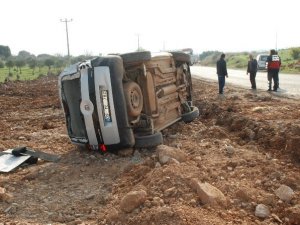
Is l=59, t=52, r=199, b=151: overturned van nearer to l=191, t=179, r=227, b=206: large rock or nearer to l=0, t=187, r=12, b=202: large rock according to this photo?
l=0, t=187, r=12, b=202: large rock

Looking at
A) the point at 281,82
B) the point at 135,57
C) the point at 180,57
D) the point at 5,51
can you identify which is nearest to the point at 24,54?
the point at 5,51

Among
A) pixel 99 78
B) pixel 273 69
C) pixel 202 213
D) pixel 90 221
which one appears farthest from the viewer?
pixel 273 69

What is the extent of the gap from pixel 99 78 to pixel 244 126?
3.28 m

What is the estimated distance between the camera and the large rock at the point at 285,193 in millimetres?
4379

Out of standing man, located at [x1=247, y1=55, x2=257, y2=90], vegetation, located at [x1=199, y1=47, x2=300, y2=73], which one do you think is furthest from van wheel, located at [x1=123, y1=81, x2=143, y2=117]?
vegetation, located at [x1=199, y1=47, x2=300, y2=73]

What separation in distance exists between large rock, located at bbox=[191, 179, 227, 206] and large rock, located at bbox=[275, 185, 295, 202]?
2.04 ft

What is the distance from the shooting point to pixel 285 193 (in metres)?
4.43

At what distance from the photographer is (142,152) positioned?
6.66 metres

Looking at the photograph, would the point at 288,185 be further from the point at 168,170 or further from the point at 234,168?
the point at 168,170

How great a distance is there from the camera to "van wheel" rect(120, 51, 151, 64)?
6672 millimetres

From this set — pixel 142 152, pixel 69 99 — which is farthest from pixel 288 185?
pixel 69 99

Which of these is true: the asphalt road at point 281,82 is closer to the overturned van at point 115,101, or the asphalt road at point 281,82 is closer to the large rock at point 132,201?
the overturned van at point 115,101

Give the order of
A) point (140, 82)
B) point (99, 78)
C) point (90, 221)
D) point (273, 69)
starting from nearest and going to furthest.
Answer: point (90, 221)
point (99, 78)
point (140, 82)
point (273, 69)

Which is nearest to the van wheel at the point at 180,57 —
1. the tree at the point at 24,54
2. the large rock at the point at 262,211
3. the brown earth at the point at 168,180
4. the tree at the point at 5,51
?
the brown earth at the point at 168,180
